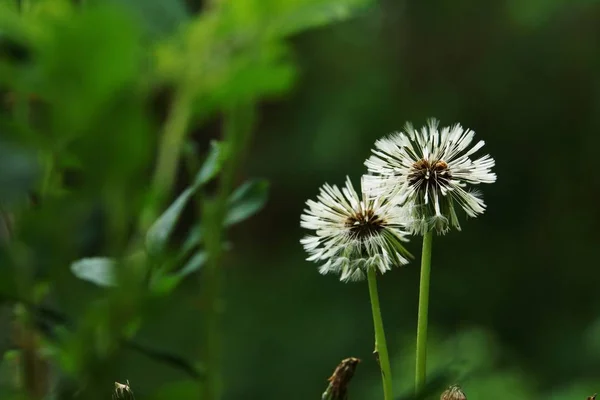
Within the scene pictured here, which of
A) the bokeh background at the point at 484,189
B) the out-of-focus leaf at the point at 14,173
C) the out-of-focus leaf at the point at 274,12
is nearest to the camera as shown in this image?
the out-of-focus leaf at the point at 14,173

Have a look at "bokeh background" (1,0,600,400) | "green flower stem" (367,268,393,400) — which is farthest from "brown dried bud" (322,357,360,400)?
"bokeh background" (1,0,600,400)

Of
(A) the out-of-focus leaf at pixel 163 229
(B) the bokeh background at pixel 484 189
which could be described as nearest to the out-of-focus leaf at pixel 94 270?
(A) the out-of-focus leaf at pixel 163 229

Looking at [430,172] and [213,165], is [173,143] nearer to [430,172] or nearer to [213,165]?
[213,165]

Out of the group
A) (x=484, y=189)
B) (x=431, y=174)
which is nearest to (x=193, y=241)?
(x=431, y=174)

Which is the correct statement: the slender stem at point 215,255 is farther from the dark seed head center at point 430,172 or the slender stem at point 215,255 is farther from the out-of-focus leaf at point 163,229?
the dark seed head center at point 430,172

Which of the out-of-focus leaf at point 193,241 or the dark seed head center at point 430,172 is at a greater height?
the dark seed head center at point 430,172

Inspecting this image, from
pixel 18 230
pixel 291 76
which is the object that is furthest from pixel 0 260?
pixel 291 76

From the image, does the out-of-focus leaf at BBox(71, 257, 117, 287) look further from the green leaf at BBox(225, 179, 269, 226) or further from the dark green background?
the dark green background
